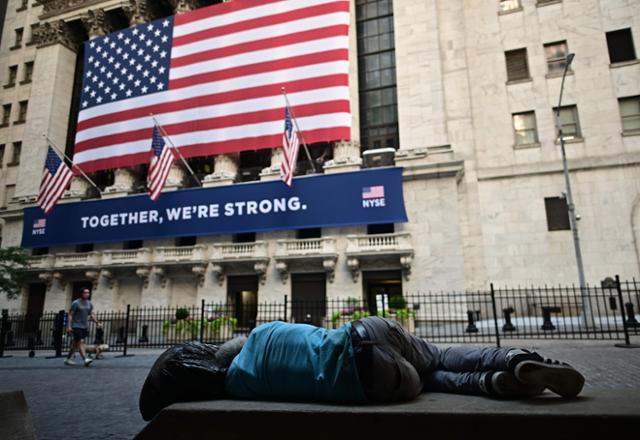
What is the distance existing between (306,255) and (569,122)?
14769 millimetres

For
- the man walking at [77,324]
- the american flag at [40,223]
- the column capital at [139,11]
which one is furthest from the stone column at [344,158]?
the american flag at [40,223]

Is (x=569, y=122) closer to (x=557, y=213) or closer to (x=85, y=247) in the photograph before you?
(x=557, y=213)

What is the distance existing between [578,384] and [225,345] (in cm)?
235

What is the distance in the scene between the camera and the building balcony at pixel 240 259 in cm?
2103

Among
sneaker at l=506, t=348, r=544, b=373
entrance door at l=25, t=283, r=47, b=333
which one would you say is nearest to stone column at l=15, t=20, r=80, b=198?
entrance door at l=25, t=283, r=47, b=333

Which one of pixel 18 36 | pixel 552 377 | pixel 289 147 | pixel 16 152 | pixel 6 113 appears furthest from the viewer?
pixel 18 36

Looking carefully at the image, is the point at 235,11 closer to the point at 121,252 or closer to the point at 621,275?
the point at 121,252

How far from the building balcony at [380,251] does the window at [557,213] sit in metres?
6.81

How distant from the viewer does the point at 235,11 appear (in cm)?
2294

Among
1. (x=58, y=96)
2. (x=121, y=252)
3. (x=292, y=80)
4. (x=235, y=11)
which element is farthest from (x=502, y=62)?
(x=58, y=96)

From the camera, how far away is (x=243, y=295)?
72.9ft

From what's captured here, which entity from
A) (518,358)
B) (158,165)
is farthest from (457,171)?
(518,358)

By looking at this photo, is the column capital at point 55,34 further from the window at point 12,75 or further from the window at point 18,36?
the window at point 12,75

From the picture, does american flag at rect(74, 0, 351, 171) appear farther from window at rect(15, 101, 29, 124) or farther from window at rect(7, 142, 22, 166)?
window at rect(15, 101, 29, 124)
